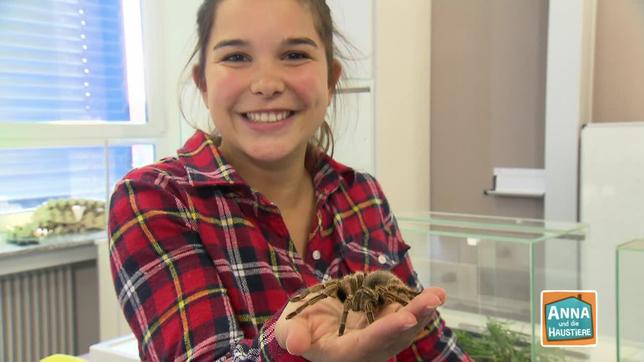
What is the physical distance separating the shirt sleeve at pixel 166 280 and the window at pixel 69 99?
7.09ft

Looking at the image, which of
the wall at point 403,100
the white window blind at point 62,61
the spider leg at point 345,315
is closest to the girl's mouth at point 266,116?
the spider leg at point 345,315

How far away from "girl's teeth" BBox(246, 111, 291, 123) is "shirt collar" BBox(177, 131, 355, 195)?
81mm

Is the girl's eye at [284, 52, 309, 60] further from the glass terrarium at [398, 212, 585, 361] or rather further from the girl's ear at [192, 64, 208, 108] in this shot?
the glass terrarium at [398, 212, 585, 361]

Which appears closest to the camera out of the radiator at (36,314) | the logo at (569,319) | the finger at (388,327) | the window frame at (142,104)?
the finger at (388,327)

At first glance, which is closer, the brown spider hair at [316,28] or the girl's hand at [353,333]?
the girl's hand at [353,333]

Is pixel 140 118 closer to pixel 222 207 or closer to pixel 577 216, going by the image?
pixel 577 216

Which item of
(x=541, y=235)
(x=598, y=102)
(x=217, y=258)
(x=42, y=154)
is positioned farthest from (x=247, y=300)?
(x=42, y=154)

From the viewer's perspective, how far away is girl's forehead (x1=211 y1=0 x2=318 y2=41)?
91 centimetres

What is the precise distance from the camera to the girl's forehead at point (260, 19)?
0.91 metres

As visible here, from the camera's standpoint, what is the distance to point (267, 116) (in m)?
0.92

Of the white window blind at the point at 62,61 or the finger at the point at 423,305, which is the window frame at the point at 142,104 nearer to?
the white window blind at the point at 62,61

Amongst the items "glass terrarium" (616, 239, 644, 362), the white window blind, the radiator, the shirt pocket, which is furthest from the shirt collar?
the white window blind

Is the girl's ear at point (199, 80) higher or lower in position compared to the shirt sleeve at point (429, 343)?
higher

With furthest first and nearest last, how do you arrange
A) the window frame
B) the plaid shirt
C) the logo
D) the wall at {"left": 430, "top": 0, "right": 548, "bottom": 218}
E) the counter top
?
the window frame, the counter top, the wall at {"left": 430, "top": 0, "right": 548, "bottom": 218}, the logo, the plaid shirt
